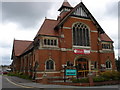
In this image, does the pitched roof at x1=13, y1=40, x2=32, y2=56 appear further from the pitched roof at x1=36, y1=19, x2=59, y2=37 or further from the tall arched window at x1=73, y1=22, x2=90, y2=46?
the tall arched window at x1=73, y1=22, x2=90, y2=46

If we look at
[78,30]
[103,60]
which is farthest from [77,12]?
[103,60]

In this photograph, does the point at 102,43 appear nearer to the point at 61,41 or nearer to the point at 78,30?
the point at 78,30

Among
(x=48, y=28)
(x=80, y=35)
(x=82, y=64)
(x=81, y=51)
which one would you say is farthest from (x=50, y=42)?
(x=82, y=64)

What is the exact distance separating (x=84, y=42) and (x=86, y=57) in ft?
9.00

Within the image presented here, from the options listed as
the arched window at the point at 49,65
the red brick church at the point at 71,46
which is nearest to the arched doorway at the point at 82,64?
the red brick church at the point at 71,46

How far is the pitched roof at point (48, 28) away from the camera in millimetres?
27291

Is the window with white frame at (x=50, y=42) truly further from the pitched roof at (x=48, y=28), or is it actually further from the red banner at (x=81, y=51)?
the red banner at (x=81, y=51)

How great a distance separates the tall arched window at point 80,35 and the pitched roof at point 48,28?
3.69 m

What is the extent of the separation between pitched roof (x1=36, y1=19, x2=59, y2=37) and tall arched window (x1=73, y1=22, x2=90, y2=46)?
3.69 m

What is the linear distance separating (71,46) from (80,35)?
9.58 ft

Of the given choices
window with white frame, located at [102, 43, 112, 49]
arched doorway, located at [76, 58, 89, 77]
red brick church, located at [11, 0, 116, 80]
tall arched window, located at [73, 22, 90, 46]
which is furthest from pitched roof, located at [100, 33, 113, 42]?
arched doorway, located at [76, 58, 89, 77]

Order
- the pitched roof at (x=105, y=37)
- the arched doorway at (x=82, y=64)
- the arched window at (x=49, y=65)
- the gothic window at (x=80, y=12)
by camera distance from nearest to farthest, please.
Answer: the arched window at (x=49, y=65), the arched doorway at (x=82, y=64), the gothic window at (x=80, y=12), the pitched roof at (x=105, y=37)

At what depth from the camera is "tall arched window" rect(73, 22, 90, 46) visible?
28.9m

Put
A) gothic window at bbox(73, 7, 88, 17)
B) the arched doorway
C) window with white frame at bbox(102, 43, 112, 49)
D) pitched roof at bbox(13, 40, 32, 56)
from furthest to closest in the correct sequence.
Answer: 1. pitched roof at bbox(13, 40, 32, 56)
2. window with white frame at bbox(102, 43, 112, 49)
3. gothic window at bbox(73, 7, 88, 17)
4. the arched doorway
